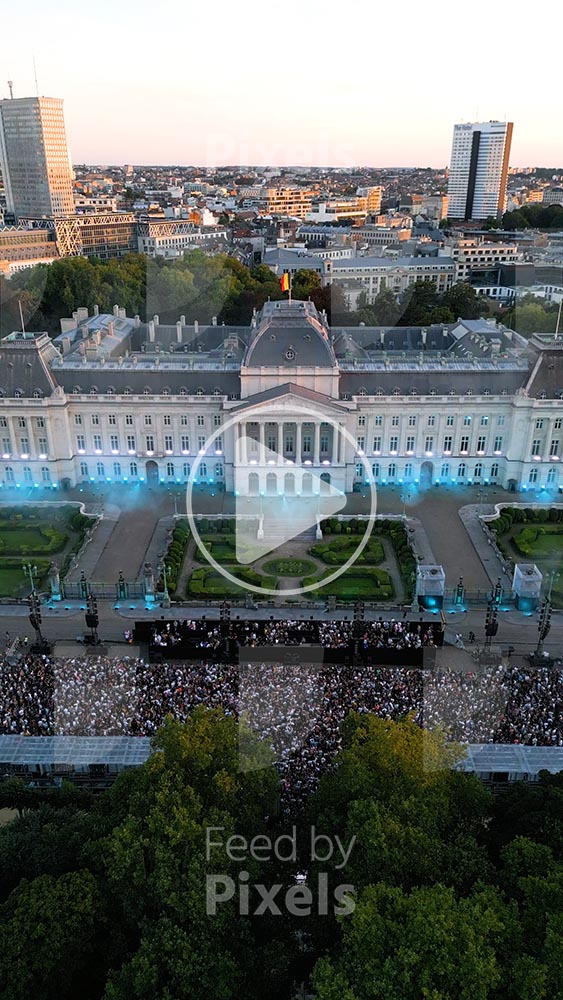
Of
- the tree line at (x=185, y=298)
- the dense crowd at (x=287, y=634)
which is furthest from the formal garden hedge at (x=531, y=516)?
the tree line at (x=185, y=298)

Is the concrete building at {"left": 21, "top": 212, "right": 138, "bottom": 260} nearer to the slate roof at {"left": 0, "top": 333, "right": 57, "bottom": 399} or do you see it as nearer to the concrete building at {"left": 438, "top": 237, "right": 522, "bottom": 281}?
the concrete building at {"left": 438, "top": 237, "right": 522, "bottom": 281}

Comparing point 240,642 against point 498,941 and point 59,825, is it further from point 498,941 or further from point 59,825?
point 498,941

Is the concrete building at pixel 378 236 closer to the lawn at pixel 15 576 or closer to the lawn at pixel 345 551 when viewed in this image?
the lawn at pixel 345 551

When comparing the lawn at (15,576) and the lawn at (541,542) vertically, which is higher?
the lawn at (541,542)

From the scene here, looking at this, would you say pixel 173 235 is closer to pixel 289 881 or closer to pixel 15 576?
pixel 15 576

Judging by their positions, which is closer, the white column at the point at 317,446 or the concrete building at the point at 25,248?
the white column at the point at 317,446

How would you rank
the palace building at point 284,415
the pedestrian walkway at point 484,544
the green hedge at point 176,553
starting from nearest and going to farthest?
the green hedge at point 176,553
the pedestrian walkway at point 484,544
the palace building at point 284,415
